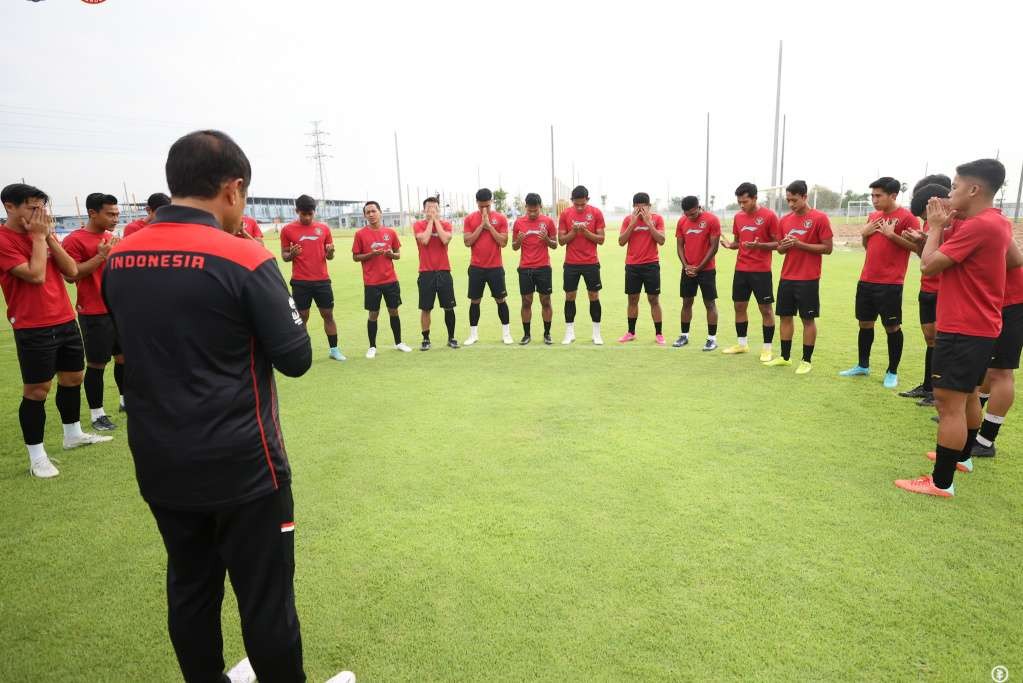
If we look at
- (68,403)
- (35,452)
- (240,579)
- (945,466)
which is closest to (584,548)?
(240,579)

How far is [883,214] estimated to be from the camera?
6.55 meters

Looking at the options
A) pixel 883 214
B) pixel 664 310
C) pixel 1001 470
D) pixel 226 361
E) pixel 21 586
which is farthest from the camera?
pixel 664 310

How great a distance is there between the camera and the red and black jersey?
1765 mm

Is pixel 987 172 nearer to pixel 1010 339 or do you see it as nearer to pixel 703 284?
pixel 1010 339

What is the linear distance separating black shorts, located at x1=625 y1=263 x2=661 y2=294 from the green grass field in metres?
3.12

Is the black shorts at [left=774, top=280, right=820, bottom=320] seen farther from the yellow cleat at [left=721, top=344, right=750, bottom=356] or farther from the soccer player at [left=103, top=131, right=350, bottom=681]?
the soccer player at [left=103, top=131, right=350, bottom=681]

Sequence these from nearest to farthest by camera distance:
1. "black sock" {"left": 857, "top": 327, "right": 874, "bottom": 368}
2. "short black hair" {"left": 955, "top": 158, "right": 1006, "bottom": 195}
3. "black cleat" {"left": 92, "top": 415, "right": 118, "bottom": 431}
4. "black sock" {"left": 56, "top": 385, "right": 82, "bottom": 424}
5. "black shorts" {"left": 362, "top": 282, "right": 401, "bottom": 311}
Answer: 1. "short black hair" {"left": 955, "top": 158, "right": 1006, "bottom": 195}
2. "black sock" {"left": 56, "top": 385, "right": 82, "bottom": 424}
3. "black cleat" {"left": 92, "top": 415, "right": 118, "bottom": 431}
4. "black sock" {"left": 857, "top": 327, "right": 874, "bottom": 368}
5. "black shorts" {"left": 362, "top": 282, "right": 401, "bottom": 311}

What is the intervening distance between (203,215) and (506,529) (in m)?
2.51

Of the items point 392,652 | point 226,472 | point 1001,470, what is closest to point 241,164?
point 226,472

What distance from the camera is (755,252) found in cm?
787

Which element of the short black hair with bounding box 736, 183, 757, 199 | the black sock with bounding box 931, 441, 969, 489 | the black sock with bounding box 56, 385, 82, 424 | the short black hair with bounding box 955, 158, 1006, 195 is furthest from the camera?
the short black hair with bounding box 736, 183, 757, 199

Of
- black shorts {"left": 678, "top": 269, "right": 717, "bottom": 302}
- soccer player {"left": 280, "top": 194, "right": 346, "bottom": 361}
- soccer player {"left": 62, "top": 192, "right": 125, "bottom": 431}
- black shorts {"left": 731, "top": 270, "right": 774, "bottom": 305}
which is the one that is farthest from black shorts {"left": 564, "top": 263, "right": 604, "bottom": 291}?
soccer player {"left": 62, "top": 192, "right": 125, "bottom": 431}

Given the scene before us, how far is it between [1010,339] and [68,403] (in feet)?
24.3

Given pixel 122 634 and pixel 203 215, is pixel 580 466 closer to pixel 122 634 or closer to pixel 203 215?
pixel 122 634
